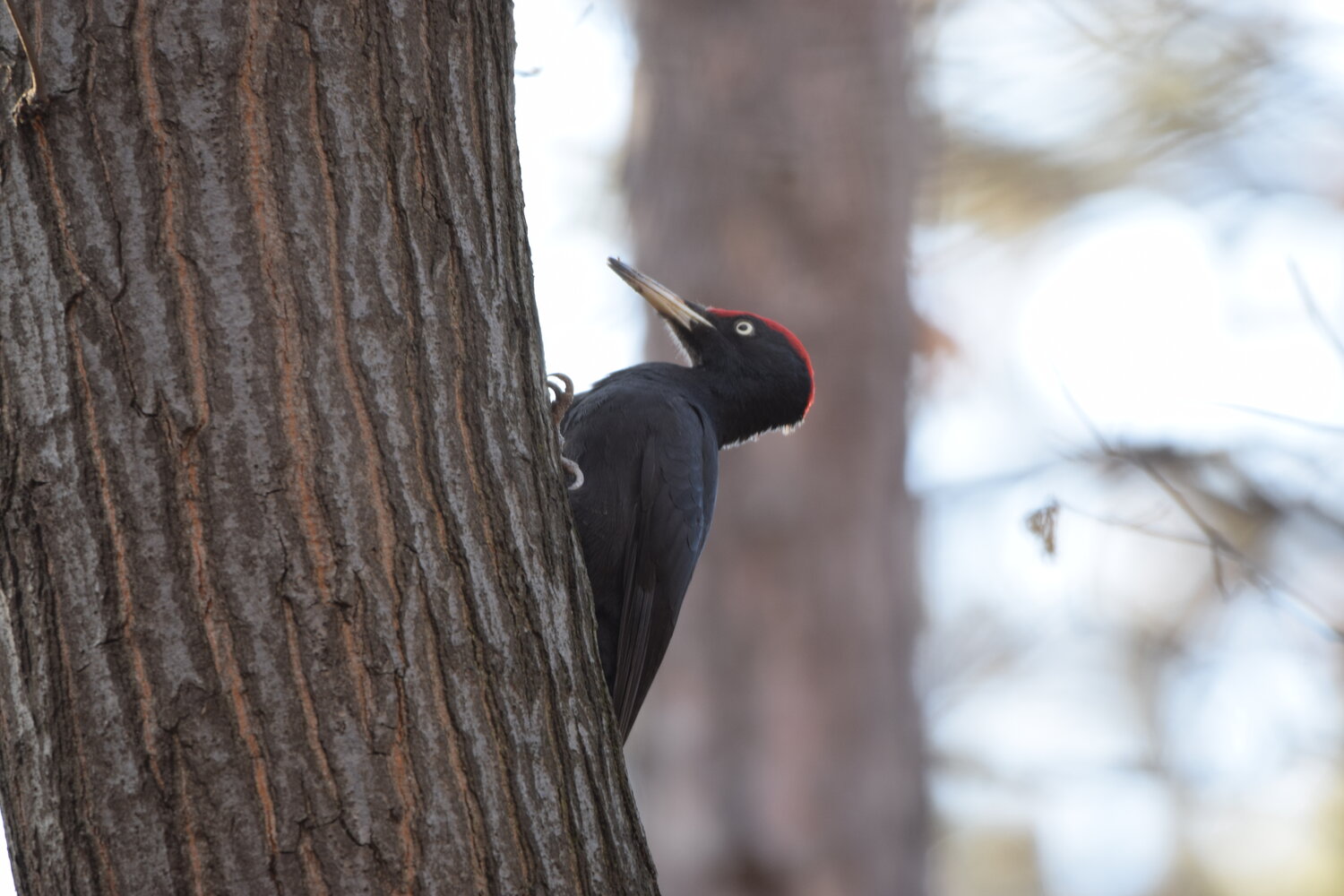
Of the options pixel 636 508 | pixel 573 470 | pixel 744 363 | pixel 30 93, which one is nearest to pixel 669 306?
pixel 744 363

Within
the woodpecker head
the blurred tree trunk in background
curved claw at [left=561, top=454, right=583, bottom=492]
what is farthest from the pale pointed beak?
the blurred tree trunk in background

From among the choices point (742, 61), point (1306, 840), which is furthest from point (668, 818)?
point (1306, 840)

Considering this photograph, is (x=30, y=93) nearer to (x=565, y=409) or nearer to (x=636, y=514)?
(x=565, y=409)

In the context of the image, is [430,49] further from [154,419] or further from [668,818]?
[668,818]

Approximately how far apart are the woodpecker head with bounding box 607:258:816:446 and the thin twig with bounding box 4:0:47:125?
252cm

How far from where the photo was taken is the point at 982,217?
8.46 m

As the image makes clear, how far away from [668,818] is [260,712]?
406 centimetres

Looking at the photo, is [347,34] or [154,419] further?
[347,34]

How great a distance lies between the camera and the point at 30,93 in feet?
5.11

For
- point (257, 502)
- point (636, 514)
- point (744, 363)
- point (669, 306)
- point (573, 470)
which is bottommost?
point (257, 502)

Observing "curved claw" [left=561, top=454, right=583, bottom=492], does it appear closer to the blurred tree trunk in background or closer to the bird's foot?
the bird's foot

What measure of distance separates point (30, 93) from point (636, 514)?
2.08 meters

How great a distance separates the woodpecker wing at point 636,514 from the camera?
3.33 metres

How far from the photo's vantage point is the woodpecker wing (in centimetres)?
333
